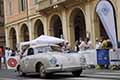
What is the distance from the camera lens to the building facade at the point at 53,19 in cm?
3222

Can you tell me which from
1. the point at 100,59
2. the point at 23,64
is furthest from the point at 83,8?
the point at 23,64

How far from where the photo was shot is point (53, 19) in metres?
39.7

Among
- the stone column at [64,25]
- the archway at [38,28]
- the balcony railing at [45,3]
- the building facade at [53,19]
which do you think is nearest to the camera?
the building facade at [53,19]

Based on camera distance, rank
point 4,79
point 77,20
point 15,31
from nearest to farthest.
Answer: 1. point 4,79
2. point 77,20
3. point 15,31

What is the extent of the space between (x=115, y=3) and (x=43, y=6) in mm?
10954

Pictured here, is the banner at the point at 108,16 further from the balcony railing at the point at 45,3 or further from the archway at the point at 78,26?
the archway at the point at 78,26

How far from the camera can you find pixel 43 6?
38.6 meters

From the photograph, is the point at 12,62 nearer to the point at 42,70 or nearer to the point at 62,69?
the point at 42,70

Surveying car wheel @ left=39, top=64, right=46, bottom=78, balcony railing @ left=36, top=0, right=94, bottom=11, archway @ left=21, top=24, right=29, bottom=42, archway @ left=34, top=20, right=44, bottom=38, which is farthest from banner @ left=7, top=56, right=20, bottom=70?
archway @ left=21, top=24, right=29, bottom=42

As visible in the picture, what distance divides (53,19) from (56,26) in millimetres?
928

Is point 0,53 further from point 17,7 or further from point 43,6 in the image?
point 17,7

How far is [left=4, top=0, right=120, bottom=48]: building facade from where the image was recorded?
32.2 m

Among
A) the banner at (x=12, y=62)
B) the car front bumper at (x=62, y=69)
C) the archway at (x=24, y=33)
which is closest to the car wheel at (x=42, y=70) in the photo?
the car front bumper at (x=62, y=69)

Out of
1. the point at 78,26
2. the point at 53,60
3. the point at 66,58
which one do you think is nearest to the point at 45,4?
the point at 78,26
